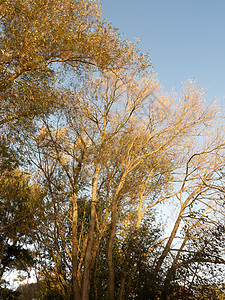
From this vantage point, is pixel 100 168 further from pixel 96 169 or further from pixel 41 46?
pixel 41 46

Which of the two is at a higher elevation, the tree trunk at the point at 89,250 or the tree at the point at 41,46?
the tree at the point at 41,46

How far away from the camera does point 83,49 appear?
29.0ft

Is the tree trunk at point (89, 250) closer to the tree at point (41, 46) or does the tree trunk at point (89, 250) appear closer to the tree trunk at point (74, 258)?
the tree trunk at point (74, 258)

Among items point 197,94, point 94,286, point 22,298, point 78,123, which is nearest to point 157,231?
point 94,286

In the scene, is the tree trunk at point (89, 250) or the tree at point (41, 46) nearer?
the tree at point (41, 46)

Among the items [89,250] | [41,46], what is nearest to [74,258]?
[89,250]

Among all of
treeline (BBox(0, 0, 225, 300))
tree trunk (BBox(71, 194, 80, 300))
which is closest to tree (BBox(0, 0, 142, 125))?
treeline (BBox(0, 0, 225, 300))

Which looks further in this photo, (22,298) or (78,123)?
(22,298)

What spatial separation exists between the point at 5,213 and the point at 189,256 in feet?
25.7

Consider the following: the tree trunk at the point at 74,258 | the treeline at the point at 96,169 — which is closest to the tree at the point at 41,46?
the treeline at the point at 96,169

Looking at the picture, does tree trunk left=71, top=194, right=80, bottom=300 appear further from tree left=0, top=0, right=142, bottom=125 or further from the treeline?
tree left=0, top=0, right=142, bottom=125

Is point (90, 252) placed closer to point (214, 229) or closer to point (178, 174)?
point (214, 229)

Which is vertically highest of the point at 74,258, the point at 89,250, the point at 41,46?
the point at 41,46

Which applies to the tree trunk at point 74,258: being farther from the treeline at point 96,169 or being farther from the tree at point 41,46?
the tree at point 41,46
